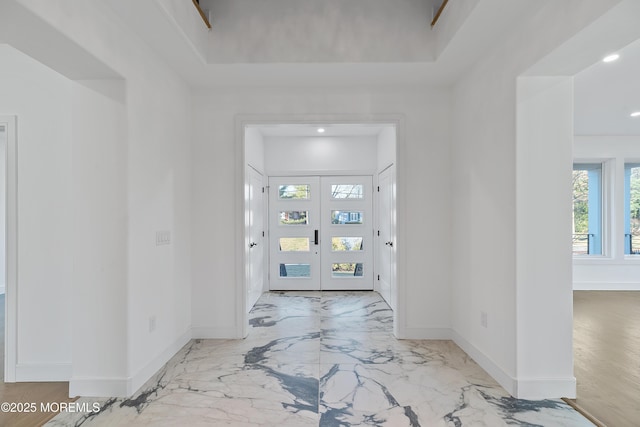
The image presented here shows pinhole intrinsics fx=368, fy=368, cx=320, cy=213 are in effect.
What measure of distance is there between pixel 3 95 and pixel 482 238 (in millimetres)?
3783

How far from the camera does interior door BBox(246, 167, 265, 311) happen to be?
Answer: 4957 millimetres

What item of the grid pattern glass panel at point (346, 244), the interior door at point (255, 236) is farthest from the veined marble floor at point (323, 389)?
the grid pattern glass panel at point (346, 244)

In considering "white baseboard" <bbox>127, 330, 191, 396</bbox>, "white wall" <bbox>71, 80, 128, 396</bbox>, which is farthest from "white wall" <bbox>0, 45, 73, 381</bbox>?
"white baseboard" <bbox>127, 330, 191, 396</bbox>

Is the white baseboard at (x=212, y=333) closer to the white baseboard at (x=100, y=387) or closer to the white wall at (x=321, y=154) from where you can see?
the white baseboard at (x=100, y=387)

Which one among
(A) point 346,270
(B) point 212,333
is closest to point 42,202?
(B) point 212,333

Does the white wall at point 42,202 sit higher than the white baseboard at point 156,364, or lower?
higher

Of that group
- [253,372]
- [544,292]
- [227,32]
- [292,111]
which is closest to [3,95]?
[227,32]

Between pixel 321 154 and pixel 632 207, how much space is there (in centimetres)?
548

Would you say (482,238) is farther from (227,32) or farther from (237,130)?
(227,32)

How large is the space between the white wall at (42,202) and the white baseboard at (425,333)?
9.45 ft

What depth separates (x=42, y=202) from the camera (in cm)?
270

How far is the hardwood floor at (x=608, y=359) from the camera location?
92.3 inches

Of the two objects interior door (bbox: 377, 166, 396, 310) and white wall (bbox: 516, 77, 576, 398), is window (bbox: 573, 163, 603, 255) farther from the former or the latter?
white wall (bbox: 516, 77, 576, 398)

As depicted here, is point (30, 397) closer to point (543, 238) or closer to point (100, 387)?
point (100, 387)
